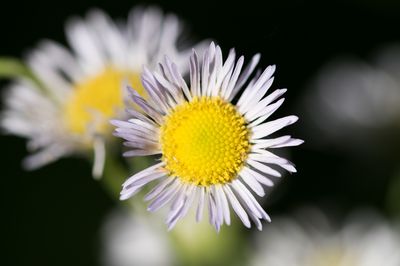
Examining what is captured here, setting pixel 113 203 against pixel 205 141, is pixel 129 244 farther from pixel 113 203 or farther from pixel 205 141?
pixel 205 141

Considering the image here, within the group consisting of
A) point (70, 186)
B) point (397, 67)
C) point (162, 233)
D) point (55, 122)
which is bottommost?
point (70, 186)

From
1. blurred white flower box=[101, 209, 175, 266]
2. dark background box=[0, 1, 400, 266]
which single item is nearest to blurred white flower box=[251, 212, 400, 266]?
dark background box=[0, 1, 400, 266]

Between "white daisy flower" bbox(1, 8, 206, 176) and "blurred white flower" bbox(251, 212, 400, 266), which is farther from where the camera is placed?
"blurred white flower" bbox(251, 212, 400, 266)

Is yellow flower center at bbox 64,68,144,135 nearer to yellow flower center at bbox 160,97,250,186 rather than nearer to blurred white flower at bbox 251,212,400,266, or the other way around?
yellow flower center at bbox 160,97,250,186

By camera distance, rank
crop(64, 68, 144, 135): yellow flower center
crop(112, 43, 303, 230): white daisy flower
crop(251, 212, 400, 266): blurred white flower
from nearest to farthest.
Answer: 1. crop(112, 43, 303, 230): white daisy flower
2. crop(64, 68, 144, 135): yellow flower center
3. crop(251, 212, 400, 266): blurred white flower

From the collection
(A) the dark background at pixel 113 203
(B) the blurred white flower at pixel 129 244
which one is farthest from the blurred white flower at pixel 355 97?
(B) the blurred white flower at pixel 129 244

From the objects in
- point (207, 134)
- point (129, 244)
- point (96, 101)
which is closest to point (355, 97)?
point (129, 244)

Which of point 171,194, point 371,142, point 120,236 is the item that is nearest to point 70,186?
point 120,236

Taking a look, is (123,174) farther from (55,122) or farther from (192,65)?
(192,65)
